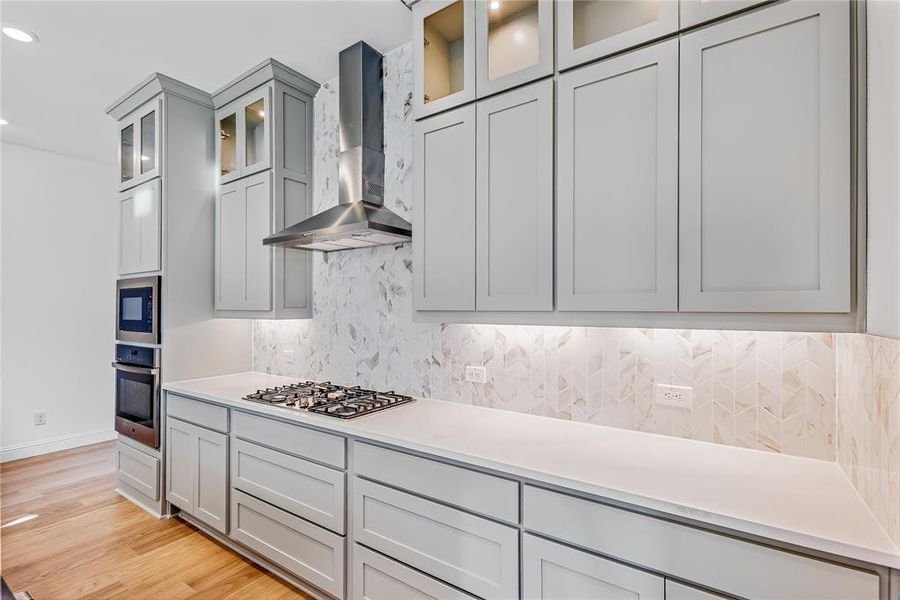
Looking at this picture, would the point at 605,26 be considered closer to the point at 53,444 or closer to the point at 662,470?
the point at 662,470

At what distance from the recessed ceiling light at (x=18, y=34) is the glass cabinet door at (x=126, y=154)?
0.74 m

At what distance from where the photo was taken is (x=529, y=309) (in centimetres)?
173

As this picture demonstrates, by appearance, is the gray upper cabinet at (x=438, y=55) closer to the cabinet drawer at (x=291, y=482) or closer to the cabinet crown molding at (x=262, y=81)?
the cabinet crown molding at (x=262, y=81)

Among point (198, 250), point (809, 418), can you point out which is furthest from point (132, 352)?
point (809, 418)

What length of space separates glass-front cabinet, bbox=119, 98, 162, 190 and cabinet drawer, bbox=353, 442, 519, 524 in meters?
2.48

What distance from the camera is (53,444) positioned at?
13.6 feet

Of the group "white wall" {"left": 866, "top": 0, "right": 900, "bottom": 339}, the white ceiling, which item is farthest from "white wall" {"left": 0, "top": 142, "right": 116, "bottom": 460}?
"white wall" {"left": 866, "top": 0, "right": 900, "bottom": 339}

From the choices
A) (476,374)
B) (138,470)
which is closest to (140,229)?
(138,470)

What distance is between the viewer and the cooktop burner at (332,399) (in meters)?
2.11

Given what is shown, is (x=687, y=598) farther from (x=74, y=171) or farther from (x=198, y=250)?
(x=74, y=171)

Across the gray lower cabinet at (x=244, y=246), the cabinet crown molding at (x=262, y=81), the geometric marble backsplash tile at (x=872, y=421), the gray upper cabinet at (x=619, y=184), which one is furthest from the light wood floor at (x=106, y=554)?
the cabinet crown molding at (x=262, y=81)

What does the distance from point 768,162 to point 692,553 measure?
1.12 meters

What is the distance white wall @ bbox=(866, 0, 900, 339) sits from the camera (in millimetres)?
977

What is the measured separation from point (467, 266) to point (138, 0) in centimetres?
208
